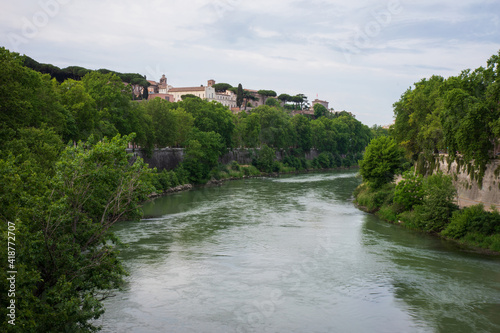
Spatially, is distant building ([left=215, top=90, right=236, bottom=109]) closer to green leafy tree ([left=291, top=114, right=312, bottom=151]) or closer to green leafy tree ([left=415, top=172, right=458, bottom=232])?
green leafy tree ([left=291, top=114, right=312, bottom=151])

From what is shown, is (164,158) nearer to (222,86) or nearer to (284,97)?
(222,86)

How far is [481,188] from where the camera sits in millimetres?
24297

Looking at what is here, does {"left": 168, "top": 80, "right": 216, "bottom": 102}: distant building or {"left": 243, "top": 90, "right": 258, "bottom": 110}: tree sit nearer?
{"left": 168, "top": 80, "right": 216, "bottom": 102}: distant building

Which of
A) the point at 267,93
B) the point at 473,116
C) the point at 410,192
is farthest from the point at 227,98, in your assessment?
the point at 473,116

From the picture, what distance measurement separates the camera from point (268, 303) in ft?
46.8

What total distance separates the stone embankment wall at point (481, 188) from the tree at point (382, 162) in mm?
5715

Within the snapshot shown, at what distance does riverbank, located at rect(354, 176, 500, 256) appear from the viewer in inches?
819

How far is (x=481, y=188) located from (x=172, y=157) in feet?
109

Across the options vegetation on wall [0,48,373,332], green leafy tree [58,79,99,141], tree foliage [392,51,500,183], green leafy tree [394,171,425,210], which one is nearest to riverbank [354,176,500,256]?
green leafy tree [394,171,425,210]

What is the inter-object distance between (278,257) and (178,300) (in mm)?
6191

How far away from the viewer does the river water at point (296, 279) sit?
42.9ft

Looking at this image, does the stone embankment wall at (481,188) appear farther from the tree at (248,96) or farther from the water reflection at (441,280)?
the tree at (248,96)

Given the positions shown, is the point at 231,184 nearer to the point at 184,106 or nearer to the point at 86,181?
the point at 184,106

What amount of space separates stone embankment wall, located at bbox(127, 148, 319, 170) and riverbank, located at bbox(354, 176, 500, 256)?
2125cm
